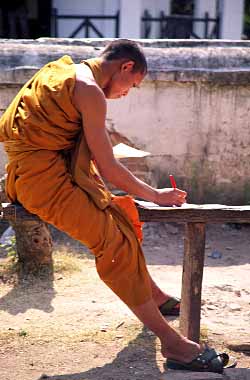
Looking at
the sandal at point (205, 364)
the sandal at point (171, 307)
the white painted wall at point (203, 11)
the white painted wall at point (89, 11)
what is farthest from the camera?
the white painted wall at point (203, 11)

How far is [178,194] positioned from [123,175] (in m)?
0.37

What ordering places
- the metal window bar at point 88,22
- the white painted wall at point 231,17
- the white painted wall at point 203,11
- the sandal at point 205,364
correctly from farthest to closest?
the white painted wall at point 203,11
the white painted wall at point 231,17
the metal window bar at point 88,22
the sandal at point 205,364

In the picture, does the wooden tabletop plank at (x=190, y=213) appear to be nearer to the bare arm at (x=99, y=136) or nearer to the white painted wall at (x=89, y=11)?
the bare arm at (x=99, y=136)

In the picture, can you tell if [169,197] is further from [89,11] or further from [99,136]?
[89,11]

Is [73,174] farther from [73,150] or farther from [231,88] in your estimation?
[231,88]

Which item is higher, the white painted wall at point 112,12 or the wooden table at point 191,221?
the white painted wall at point 112,12

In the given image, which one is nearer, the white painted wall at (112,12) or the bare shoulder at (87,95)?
the bare shoulder at (87,95)

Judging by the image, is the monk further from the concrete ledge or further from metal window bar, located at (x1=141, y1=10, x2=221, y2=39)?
metal window bar, located at (x1=141, y1=10, x2=221, y2=39)

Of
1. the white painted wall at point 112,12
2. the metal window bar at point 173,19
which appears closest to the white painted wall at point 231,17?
the metal window bar at point 173,19

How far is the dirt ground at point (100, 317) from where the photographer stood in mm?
3639

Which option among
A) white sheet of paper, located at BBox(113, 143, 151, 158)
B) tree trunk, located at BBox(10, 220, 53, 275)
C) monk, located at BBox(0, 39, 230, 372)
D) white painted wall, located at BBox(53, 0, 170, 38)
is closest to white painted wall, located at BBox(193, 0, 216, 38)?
white painted wall, located at BBox(53, 0, 170, 38)

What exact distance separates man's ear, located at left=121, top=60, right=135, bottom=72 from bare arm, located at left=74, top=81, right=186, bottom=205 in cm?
20

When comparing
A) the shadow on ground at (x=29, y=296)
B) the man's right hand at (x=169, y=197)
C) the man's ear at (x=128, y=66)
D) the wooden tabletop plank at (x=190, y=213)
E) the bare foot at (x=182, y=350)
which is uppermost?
the man's ear at (x=128, y=66)

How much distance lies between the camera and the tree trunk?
16.0 ft
